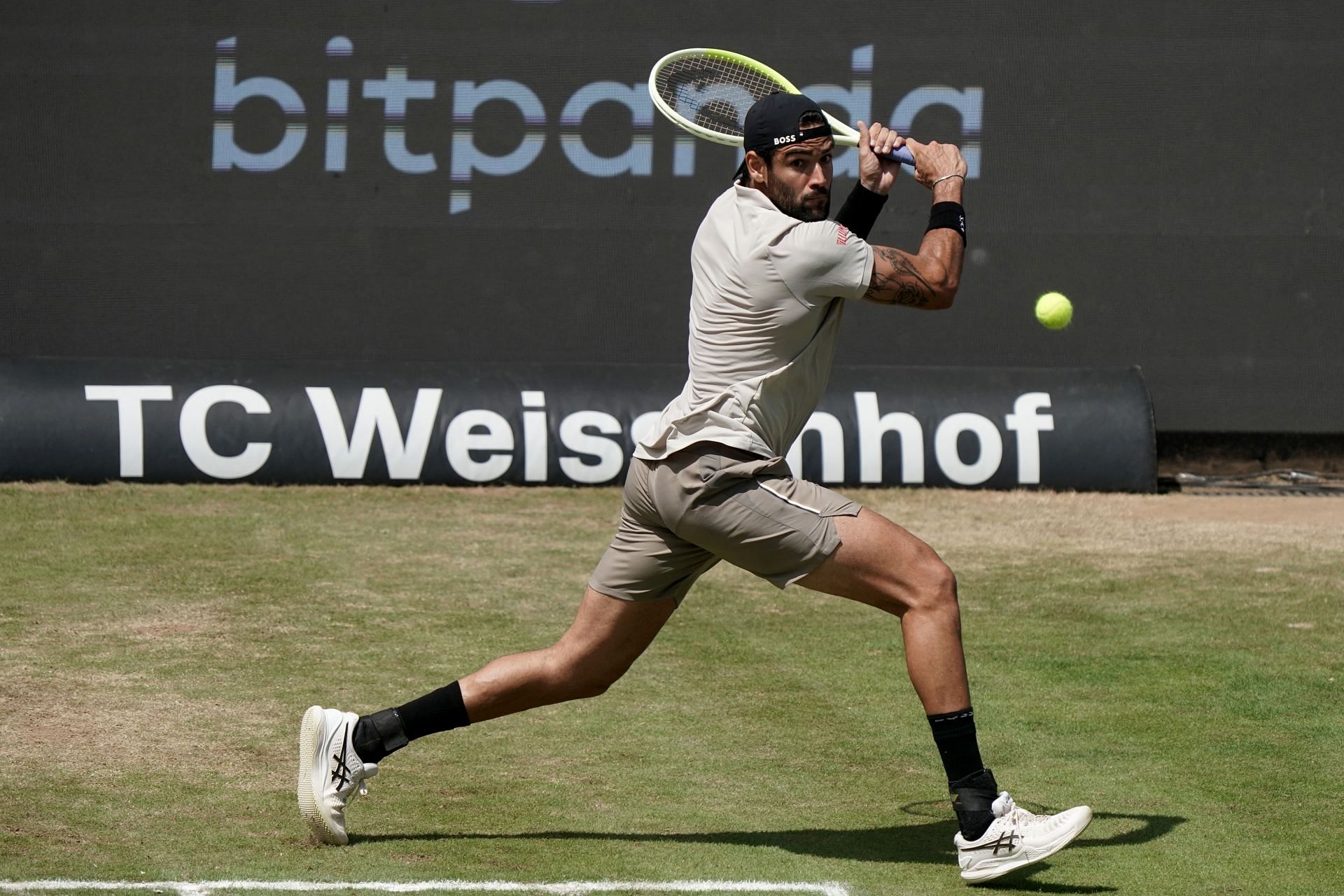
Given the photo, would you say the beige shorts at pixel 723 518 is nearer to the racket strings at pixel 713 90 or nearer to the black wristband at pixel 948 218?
the black wristband at pixel 948 218

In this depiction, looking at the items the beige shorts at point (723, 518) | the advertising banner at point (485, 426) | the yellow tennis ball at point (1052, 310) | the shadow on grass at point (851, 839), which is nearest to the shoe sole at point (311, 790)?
the shadow on grass at point (851, 839)

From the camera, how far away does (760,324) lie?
169 inches

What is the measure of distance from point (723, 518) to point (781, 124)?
102 centimetres

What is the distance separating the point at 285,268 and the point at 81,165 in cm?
141

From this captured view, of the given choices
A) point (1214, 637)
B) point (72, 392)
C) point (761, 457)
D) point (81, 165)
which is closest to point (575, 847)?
point (761, 457)

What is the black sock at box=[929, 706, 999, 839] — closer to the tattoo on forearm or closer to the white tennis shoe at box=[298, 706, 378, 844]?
the tattoo on forearm

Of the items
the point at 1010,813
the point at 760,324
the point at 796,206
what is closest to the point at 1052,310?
the point at 796,206

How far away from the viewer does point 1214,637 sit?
693 cm

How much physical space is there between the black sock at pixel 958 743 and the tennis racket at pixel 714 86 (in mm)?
2250

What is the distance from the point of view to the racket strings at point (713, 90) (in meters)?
5.83

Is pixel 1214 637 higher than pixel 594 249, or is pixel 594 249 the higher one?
pixel 594 249

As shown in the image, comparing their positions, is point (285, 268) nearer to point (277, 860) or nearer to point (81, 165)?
point (81, 165)

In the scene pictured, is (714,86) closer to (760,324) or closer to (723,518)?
(760,324)

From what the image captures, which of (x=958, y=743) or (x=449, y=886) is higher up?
(x=958, y=743)
